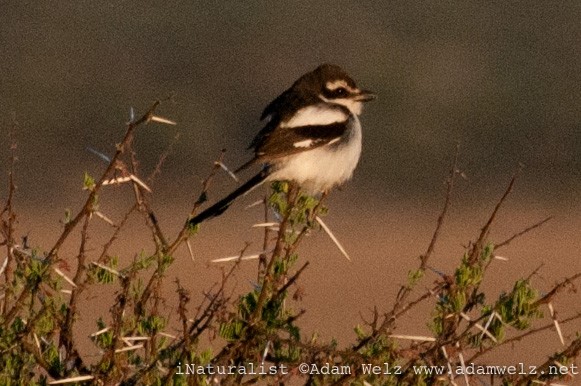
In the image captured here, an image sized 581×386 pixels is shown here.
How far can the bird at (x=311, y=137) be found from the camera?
664cm

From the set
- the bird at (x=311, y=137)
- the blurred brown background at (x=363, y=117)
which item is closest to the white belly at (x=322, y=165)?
the bird at (x=311, y=137)

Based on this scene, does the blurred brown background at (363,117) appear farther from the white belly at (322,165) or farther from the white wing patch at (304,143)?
the white wing patch at (304,143)

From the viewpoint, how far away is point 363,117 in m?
21.4

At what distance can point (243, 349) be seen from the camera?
428cm

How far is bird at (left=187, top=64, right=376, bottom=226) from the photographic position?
21.8ft

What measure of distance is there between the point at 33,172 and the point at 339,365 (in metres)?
15.7

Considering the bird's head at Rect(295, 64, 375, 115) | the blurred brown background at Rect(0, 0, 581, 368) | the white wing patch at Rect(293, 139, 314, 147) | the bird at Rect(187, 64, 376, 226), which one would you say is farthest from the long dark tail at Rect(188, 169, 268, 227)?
the blurred brown background at Rect(0, 0, 581, 368)

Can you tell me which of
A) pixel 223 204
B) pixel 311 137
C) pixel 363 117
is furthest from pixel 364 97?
pixel 363 117

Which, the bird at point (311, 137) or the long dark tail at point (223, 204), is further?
the bird at point (311, 137)

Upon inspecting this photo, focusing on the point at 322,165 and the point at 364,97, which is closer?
the point at 322,165

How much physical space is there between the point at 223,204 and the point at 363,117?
1559 centimetres

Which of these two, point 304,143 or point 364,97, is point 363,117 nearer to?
point 364,97

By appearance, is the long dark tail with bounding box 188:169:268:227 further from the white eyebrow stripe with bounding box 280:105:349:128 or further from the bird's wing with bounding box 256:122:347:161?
the white eyebrow stripe with bounding box 280:105:349:128

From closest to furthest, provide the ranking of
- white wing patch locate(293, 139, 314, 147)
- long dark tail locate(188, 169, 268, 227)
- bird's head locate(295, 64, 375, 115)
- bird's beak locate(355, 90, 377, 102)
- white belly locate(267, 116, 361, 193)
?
long dark tail locate(188, 169, 268, 227), white belly locate(267, 116, 361, 193), white wing patch locate(293, 139, 314, 147), bird's head locate(295, 64, 375, 115), bird's beak locate(355, 90, 377, 102)
